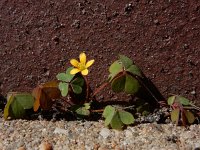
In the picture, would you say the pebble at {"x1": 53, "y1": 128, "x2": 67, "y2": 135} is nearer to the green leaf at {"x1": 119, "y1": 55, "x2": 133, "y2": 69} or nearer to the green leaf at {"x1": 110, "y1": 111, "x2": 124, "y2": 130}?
the green leaf at {"x1": 110, "y1": 111, "x2": 124, "y2": 130}

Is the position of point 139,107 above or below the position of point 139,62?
below

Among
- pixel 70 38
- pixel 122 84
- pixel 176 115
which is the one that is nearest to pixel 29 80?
pixel 70 38

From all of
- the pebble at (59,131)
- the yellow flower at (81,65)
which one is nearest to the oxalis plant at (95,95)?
the yellow flower at (81,65)

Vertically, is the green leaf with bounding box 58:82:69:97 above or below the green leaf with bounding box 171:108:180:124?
above

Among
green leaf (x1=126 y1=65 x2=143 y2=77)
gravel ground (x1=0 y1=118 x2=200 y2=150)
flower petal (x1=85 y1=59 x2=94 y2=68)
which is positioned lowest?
gravel ground (x1=0 y1=118 x2=200 y2=150)

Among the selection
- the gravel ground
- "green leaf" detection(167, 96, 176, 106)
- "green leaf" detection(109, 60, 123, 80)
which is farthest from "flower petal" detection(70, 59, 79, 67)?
"green leaf" detection(167, 96, 176, 106)

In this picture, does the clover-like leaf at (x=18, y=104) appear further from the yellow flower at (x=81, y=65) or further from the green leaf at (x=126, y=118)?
the green leaf at (x=126, y=118)

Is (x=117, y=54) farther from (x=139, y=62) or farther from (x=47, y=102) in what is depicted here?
(x=47, y=102)
